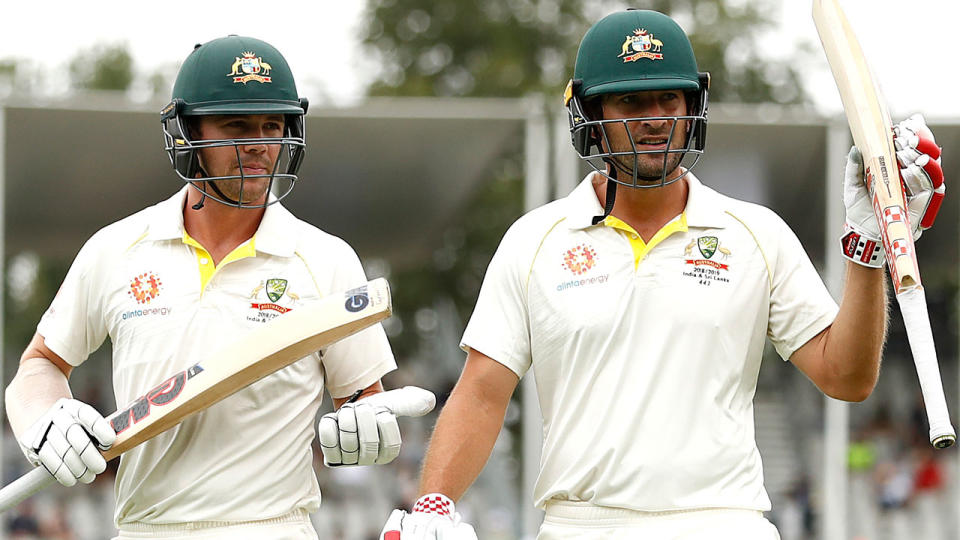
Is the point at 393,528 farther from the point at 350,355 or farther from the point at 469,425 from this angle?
the point at 350,355

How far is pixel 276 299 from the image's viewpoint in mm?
3172

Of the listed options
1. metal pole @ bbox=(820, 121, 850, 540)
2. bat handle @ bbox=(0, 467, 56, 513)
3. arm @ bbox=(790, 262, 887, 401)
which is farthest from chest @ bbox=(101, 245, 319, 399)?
metal pole @ bbox=(820, 121, 850, 540)

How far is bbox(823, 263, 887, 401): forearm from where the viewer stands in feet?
9.09

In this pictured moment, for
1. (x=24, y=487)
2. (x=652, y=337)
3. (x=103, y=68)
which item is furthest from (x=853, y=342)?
(x=103, y=68)

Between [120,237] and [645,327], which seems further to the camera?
[120,237]

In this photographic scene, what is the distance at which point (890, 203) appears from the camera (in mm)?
2617

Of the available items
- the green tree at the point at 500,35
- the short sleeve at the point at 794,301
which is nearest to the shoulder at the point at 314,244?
the short sleeve at the point at 794,301

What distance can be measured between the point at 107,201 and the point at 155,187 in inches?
31.6

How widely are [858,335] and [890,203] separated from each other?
0.32 m

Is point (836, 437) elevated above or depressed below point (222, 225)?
below

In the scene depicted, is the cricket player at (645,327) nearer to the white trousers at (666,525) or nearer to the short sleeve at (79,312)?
the white trousers at (666,525)

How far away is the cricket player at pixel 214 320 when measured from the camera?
307 cm

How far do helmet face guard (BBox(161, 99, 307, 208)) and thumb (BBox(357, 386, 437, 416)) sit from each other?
21.7 inches

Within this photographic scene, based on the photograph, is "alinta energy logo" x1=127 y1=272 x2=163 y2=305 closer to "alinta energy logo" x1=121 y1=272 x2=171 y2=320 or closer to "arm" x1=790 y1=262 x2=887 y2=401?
"alinta energy logo" x1=121 y1=272 x2=171 y2=320
